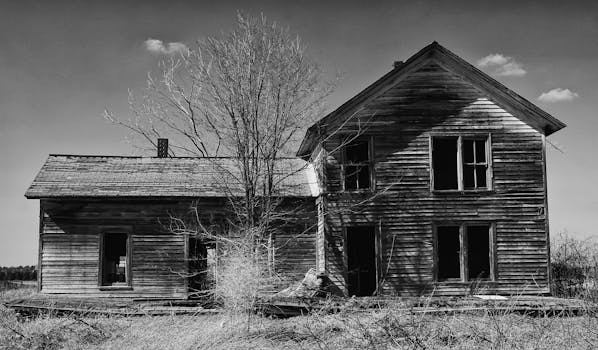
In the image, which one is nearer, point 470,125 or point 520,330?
point 520,330

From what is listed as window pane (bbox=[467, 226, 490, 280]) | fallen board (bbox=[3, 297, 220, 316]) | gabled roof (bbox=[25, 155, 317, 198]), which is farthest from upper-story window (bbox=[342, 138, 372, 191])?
fallen board (bbox=[3, 297, 220, 316])

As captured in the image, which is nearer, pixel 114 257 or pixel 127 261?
pixel 127 261

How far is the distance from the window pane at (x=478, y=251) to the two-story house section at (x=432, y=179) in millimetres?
290

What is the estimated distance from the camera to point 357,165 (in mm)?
16984

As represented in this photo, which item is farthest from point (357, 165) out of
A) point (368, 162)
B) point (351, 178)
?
point (351, 178)

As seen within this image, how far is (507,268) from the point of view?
1681 cm

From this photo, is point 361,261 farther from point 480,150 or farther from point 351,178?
point 480,150

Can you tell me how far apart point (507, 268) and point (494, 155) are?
3.11 metres

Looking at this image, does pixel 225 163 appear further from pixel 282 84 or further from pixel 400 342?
pixel 400 342

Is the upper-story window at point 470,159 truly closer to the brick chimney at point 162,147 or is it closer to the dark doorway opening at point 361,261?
the dark doorway opening at point 361,261

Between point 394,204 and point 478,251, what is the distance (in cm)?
332

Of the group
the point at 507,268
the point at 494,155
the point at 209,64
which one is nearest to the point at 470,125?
the point at 494,155

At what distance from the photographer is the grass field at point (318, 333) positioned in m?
8.86

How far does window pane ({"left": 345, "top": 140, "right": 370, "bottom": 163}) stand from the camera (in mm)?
17902
